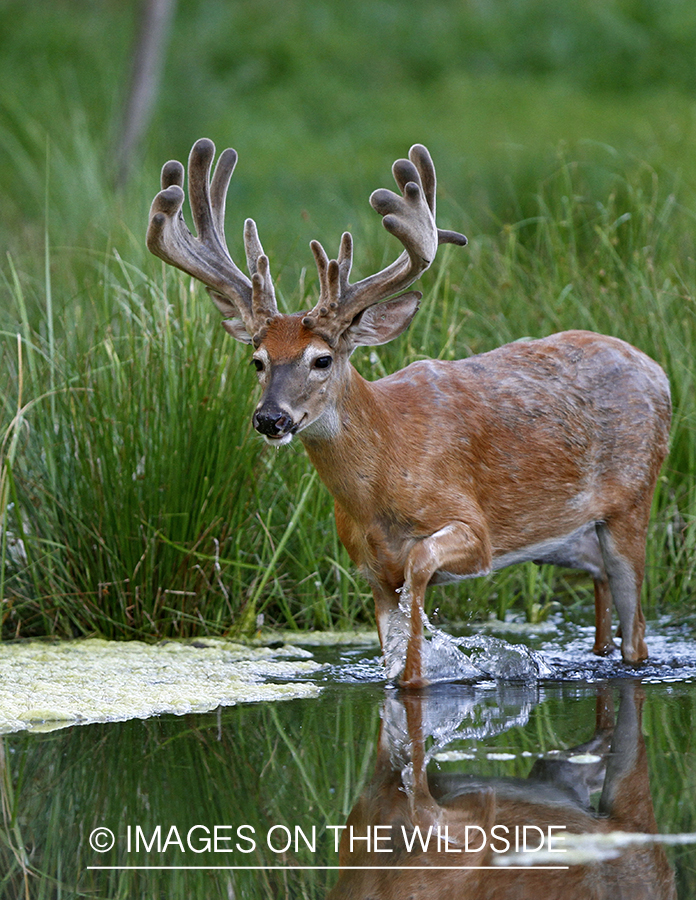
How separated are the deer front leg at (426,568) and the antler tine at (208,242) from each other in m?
1.05

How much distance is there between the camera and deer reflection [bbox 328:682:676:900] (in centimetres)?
302

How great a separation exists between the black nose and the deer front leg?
31.3 inches

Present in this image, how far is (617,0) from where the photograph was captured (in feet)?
71.3

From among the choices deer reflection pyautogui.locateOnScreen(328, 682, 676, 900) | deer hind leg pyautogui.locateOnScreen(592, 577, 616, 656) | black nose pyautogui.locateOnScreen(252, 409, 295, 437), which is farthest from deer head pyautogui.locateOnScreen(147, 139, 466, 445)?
deer hind leg pyautogui.locateOnScreen(592, 577, 616, 656)

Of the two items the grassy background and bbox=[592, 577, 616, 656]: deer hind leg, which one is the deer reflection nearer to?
bbox=[592, 577, 616, 656]: deer hind leg

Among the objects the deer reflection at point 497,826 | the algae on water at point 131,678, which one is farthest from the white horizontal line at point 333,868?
the algae on water at point 131,678

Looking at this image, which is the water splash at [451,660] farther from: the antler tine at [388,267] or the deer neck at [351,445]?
the antler tine at [388,267]

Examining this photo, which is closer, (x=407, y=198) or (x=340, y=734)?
(x=340, y=734)

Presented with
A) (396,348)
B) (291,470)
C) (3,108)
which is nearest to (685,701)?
(291,470)

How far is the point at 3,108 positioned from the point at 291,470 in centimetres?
818

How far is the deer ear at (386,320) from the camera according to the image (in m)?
5.17

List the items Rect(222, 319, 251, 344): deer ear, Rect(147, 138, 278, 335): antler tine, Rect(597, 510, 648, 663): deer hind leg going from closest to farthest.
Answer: Rect(147, 138, 278, 335): antler tine
Rect(222, 319, 251, 344): deer ear
Rect(597, 510, 648, 663): deer hind leg

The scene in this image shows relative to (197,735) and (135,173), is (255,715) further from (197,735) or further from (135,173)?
(135,173)

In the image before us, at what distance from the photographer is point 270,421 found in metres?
4.66
